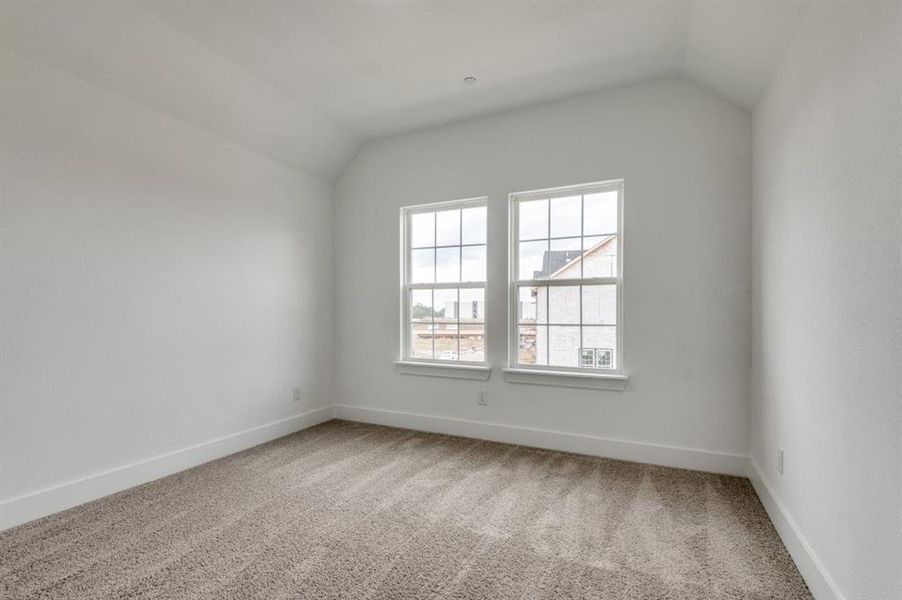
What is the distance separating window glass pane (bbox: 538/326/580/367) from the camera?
3.46 m

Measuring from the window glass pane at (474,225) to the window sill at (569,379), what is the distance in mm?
1197

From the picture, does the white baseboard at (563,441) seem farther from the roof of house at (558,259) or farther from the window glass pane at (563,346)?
the roof of house at (558,259)

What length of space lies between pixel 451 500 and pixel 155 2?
3208 millimetres

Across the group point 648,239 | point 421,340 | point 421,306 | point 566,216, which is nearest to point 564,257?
point 566,216

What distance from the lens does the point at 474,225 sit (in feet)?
12.8

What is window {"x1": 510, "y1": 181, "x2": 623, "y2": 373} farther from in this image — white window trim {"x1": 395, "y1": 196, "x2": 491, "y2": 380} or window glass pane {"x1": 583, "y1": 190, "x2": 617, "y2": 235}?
white window trim {"x1": 395, "y1": 196, "x2": 491, "y2": 380}

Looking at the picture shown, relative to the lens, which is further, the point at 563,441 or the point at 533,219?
the point at 533,219

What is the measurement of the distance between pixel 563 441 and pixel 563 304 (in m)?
1.08

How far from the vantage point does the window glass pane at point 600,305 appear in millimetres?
3346

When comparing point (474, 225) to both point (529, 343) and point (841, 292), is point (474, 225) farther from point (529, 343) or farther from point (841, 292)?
point (841, 292)

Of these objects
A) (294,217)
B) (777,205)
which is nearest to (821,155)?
(777,205)

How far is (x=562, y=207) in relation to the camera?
139 inches

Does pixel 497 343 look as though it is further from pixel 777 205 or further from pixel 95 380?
pixel 95 380

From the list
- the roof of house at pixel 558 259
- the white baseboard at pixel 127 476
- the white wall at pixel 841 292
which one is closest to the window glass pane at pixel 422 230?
the roof of house at pixel 558 259
